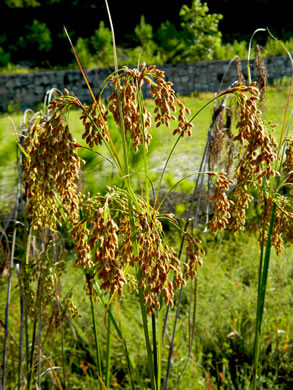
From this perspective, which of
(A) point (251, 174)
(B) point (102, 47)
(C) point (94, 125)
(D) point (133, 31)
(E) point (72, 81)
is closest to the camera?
Answer: (C) point (94, 125)

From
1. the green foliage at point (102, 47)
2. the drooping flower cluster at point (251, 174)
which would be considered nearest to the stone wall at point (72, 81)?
the green foliage at point (102, 47)

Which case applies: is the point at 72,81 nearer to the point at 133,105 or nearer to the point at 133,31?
the point at 133,31

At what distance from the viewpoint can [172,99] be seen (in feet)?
2.22

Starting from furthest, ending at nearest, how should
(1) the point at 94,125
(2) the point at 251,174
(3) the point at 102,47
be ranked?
(3) the point at 102,47, (2) the point at 251,174, (1) the point at 94,125

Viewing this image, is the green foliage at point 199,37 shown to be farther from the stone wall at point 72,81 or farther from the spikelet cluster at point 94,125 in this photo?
the spikelet cluster at point 94,125

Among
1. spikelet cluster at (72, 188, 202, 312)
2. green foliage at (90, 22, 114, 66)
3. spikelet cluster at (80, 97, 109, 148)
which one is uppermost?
green foliage at (90, 22, 114, 66)

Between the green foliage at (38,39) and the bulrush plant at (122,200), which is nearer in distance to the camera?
the bulrush plant at (122,200)

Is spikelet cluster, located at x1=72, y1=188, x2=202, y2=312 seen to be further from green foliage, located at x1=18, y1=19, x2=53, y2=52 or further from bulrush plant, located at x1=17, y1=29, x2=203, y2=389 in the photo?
green foliage, located at x1=18, y1=19, x2=53, y2=52

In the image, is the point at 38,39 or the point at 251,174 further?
the point at 38,39

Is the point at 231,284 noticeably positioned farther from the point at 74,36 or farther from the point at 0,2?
the point at 0,2

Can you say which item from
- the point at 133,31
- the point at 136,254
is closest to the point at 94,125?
the point at 136,254

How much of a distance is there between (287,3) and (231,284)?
12785 mm

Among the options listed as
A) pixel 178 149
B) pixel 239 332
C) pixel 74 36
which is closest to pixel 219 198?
pixel 239 332

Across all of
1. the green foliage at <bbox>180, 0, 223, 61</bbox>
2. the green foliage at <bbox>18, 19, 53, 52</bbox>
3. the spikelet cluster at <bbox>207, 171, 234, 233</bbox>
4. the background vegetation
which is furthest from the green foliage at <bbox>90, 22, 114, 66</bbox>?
the spikelet cluster at <bbox>207, 171, 234, 233</bbox>
